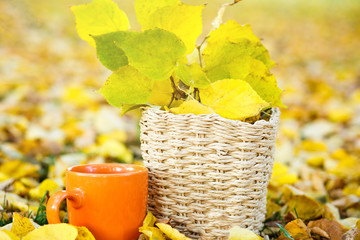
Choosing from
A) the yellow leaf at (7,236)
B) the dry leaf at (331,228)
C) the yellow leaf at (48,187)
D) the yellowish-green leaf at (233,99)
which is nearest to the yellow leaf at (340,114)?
the dry leaf at (331,228)

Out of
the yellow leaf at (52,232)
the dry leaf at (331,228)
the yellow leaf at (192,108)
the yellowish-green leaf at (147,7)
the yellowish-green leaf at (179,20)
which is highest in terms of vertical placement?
the yellowish-green leaf at (147,7)

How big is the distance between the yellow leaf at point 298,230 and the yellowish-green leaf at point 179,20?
453mm

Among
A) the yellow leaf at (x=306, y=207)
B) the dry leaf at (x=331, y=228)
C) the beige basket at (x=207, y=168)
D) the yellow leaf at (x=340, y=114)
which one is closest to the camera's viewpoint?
the beige basket at (x=207, y=168)

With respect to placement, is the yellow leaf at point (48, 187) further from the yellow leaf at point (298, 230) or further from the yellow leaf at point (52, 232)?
the yellow leaf at point (298, 230)

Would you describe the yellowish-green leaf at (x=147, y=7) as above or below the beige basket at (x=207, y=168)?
above

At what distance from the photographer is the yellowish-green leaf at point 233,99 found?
0.80 m

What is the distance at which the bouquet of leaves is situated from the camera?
80 centimetres

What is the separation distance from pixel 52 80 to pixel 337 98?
197 cm

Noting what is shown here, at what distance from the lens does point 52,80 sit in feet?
9.29

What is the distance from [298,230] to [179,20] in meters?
0.51

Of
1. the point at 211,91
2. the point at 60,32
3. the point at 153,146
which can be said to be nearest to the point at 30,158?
the point at 153,146

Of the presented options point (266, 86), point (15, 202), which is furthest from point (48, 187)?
point (266, 86)

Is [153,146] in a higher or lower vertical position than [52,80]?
lower

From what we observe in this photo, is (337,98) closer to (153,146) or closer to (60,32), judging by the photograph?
(153,146)
